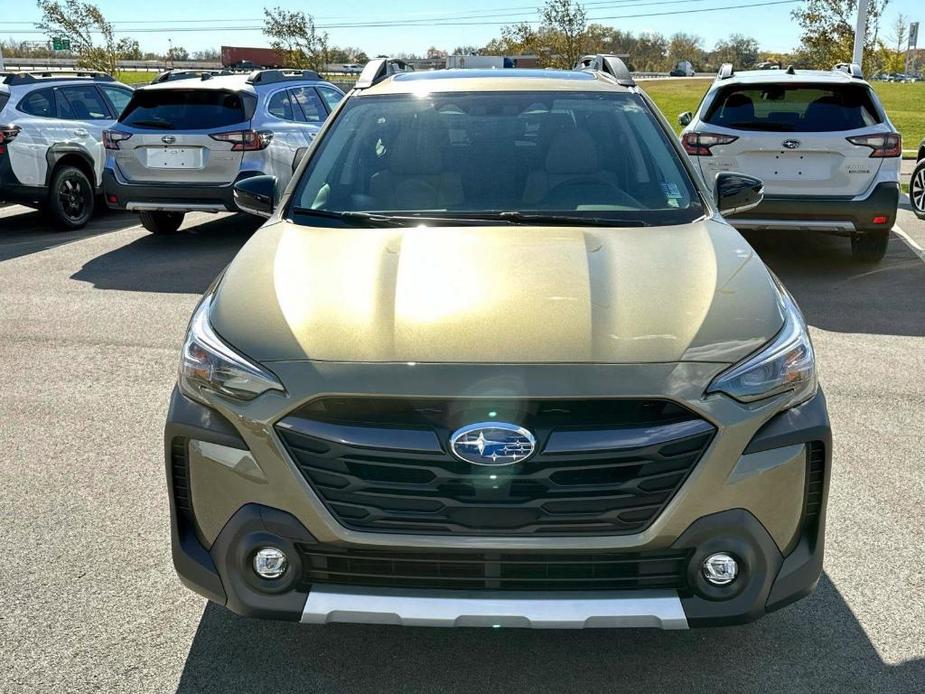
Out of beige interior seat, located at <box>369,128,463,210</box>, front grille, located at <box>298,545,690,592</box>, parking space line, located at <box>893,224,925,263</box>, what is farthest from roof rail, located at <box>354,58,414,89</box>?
parking space line, located at <box>893,224,925,263</box>

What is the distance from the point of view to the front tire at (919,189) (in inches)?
428

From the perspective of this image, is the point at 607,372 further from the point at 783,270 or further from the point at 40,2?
the point at 40,2

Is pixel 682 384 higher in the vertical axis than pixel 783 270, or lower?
higher

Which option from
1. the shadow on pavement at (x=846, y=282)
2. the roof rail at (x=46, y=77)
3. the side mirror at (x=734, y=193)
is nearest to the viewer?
the side mirror at (x=734, y=193)

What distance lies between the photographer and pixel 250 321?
112 inches

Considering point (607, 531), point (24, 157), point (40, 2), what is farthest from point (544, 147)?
point (40, 2)

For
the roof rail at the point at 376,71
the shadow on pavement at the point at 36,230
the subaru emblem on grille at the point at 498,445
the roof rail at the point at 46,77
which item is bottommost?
the shadow on pavement at the point at 36,230

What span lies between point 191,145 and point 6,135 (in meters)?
2.22

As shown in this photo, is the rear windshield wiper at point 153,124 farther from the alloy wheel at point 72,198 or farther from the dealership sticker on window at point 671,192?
the dealership sticker on window at point 671,192

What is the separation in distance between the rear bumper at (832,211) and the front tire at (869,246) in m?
0.43

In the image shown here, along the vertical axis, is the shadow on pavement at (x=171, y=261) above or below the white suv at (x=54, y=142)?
below

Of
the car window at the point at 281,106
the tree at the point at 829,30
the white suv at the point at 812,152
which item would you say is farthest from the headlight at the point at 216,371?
the tree at the point at 829,30

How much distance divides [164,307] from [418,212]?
14.2 feet

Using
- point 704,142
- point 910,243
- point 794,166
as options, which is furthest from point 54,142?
point 910,243
